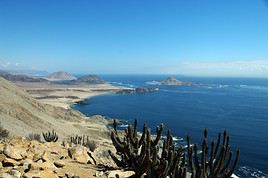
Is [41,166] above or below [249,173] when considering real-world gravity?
above

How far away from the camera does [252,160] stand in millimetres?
38500

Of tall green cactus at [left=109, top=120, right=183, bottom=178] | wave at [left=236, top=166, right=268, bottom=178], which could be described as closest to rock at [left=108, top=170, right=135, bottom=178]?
tall green cactus at [left=109, top=120, right=183, bottom=178]

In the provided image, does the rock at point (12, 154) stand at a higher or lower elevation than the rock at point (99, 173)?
higher

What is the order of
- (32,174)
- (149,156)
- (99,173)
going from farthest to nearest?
(99,173) → (149,156) → (32,174)

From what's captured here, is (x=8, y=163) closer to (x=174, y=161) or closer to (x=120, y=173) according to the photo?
(x=120, y=173)

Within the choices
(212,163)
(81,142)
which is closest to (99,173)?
(212,163)

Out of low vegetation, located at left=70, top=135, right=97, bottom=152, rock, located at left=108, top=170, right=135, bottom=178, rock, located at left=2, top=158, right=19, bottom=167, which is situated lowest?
low vegetation, located at left=70, top=135, right=97, bottom=152

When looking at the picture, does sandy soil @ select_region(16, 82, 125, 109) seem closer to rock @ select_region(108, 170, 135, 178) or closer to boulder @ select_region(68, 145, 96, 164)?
boulder @ select_region(68, 145, 96, 164)

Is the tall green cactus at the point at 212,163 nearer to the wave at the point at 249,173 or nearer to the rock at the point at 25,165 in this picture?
the rock at the point at 25,165

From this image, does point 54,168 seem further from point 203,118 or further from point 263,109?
point 263,109

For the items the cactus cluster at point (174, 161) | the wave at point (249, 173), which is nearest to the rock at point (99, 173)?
the cactus cluster at point (174, 161)

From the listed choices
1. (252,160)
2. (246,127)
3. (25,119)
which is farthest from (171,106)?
(25,119)

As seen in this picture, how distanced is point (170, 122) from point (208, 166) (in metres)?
55.3

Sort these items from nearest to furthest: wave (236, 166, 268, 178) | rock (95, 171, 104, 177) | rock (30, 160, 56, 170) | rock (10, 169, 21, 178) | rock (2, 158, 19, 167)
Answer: rock (10, 169, 21, 178)
rock (30, 160, 56, 170)
rock (2, 158, 19, 167)
rock (95, 171, 104, 177)
wave (236, 166, 268, 178)
